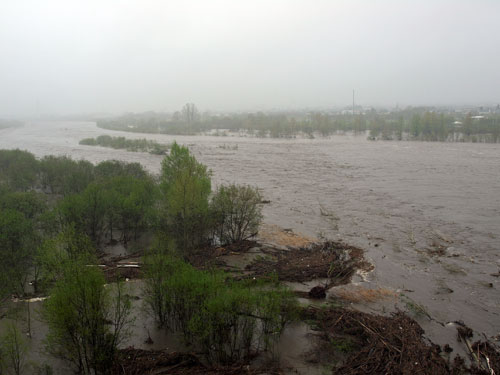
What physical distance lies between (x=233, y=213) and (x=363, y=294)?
4.96 meters

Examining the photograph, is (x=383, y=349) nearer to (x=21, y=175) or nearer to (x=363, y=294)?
(x=363, y=294)

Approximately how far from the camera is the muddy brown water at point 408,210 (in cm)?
999

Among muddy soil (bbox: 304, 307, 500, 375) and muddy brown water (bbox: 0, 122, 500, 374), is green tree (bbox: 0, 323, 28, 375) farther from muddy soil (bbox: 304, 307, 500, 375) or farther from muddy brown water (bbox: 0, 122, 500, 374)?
muddy brown water (bbox: 0, 122, 500, 374)

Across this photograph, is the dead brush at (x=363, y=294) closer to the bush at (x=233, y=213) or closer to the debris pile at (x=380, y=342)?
the debris pile at (x=380, y=342)

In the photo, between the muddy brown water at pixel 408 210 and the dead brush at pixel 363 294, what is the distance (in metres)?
0.41

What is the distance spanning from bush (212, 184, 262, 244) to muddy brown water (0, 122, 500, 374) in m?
3.07

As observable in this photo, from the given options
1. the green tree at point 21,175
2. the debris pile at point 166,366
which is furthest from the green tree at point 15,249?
the green tree at point 21,175

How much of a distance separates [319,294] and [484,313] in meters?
3.83

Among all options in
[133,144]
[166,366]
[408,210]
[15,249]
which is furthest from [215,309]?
[133,144]

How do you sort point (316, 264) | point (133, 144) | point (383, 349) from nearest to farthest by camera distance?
point (383, 349), point (316, 264), point (133, 144)

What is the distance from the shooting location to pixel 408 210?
17.8 meters

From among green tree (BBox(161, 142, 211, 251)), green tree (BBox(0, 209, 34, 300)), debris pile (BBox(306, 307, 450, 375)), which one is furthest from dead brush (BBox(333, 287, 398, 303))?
green tree (BBox(0, 209, 34, 300))

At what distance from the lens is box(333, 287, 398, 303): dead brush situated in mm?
9279

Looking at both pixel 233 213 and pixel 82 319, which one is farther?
pixel 233 213
